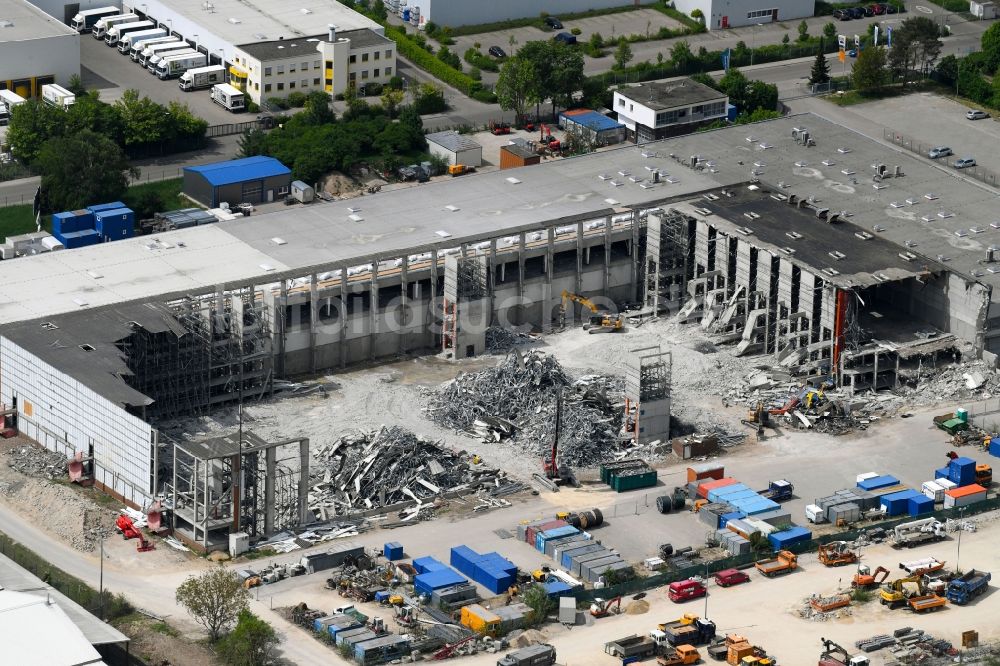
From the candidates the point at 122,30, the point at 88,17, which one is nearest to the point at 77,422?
the point at 122,30

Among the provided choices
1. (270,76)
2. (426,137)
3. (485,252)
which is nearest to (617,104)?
(426,137)

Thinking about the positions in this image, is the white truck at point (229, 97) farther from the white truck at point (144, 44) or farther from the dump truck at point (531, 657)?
the dump truck at point (531, 657)

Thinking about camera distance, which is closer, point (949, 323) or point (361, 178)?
point (949, 323)

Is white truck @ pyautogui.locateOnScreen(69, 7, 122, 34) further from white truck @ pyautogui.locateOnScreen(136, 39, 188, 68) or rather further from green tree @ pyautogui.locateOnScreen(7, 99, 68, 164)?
green tree @ pyautogui.locateOnScreen(7, 99, 68, 164)

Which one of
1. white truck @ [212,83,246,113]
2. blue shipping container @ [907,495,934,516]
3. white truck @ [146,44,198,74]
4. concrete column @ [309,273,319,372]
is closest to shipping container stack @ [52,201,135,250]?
concrete column @ [309,273,319,372]

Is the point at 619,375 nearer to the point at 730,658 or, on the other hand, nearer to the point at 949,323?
the point at 949,323
